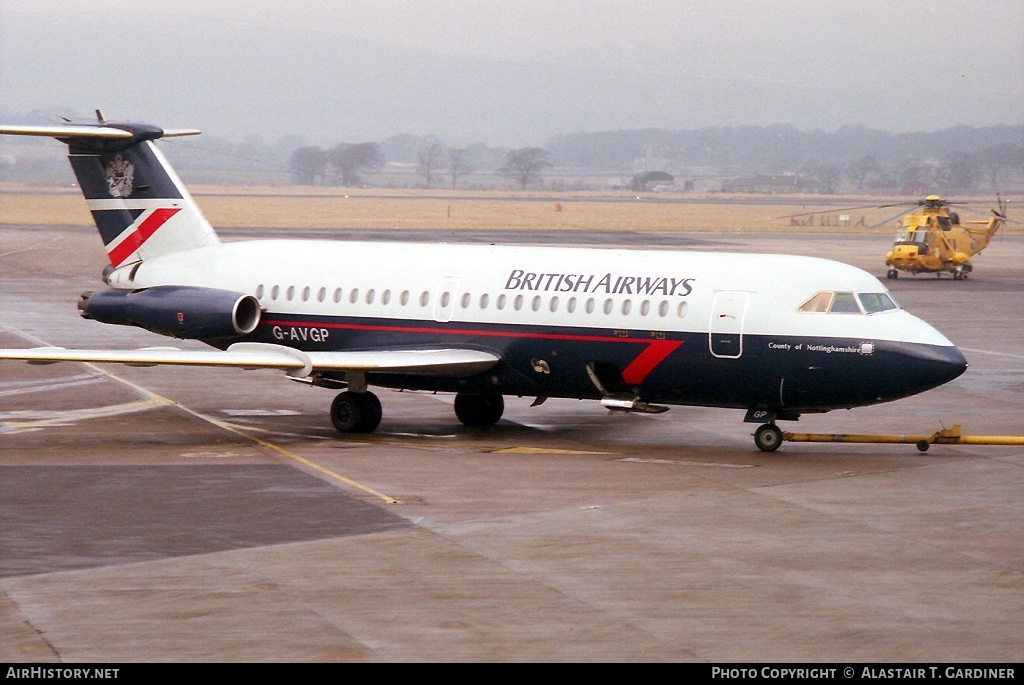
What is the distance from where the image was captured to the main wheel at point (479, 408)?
26875mm

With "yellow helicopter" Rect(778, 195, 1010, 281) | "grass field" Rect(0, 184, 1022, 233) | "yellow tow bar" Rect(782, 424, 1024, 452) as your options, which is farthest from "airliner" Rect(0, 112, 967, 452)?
"grass field" Rect(0, 184, 1022, 233)

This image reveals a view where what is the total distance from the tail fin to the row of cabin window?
2.41m

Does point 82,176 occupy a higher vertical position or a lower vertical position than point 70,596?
higher

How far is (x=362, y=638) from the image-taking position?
13312 millimetres

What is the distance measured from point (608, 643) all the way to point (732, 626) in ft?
4.39

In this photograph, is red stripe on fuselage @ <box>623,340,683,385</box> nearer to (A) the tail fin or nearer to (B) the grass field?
(A) the tail fin

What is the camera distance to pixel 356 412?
25578mm

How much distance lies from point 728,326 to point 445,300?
5123mm

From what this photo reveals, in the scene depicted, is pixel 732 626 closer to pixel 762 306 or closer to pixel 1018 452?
pixel 762 306

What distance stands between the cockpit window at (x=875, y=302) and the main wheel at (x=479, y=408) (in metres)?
6.96

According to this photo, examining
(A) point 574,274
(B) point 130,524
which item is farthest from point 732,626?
(A) point 574,274

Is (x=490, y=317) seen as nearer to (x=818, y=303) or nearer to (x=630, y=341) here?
(x=630, y=341)

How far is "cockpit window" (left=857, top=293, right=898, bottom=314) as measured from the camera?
2308 cm

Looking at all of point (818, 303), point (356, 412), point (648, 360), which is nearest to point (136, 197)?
point (356, 412)
